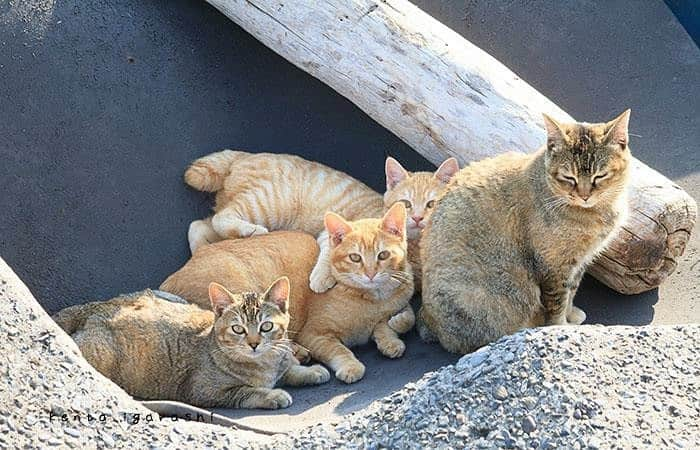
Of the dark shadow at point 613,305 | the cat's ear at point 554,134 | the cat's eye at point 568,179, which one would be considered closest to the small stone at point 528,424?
the cat's eye at point 568,179

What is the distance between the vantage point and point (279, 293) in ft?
16.3

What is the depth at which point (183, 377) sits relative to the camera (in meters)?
4.85

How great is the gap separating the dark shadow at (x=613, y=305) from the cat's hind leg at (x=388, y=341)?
110 cm

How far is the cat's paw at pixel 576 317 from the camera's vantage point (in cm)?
527

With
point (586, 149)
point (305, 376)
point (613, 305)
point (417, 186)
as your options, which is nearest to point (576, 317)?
point (613, 305)

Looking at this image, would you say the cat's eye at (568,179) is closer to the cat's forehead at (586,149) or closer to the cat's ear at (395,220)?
the cat's forehead at (586,149)

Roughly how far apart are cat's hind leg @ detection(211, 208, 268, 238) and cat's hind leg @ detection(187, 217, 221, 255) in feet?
0.21

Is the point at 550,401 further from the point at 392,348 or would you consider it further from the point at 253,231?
the point at 253,231

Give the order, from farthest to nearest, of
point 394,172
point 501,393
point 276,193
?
point 276,193
point 394,172
point 501,393

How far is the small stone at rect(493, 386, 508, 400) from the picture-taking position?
3.68m

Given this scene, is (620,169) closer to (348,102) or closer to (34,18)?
(348,102)

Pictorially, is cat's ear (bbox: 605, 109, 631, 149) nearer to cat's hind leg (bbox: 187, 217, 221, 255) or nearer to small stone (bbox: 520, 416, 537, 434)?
small stone (bbox: 520, 416, 537, 434)

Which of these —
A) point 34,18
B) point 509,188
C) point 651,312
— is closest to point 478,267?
point 509,188

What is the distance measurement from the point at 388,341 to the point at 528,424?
1.77 metres
